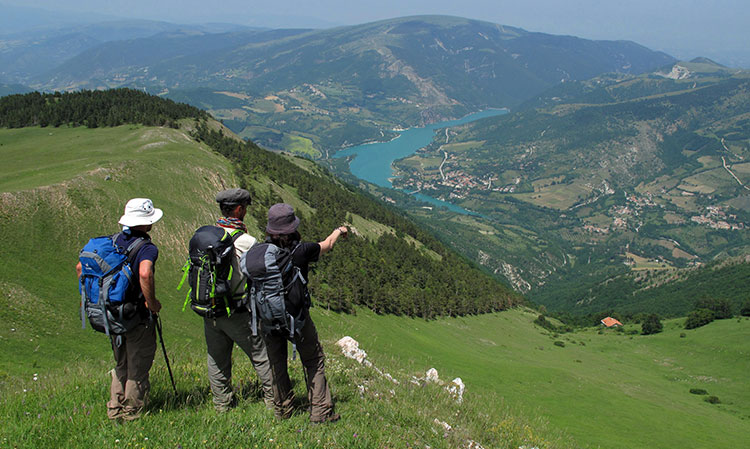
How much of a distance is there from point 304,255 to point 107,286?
2.91 metres

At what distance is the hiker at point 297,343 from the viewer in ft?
20.8

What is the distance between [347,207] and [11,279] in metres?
86.4

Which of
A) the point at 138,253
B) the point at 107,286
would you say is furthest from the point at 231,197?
the point at 107,286

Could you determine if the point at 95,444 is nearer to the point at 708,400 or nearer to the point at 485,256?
the point at 708,400

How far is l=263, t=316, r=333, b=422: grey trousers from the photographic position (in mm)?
6641

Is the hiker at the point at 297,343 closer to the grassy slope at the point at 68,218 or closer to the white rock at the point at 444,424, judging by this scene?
the white rock at the point at 444,424

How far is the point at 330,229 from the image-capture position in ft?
229

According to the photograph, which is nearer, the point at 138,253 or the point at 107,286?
the point at 107,286

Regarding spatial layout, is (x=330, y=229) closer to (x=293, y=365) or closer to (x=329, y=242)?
(x=293, y=365)

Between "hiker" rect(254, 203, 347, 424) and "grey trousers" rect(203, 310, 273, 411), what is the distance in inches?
7.9

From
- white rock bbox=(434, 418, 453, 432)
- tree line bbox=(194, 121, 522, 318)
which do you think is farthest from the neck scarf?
tree line bbox=(194, 121, 522, 318)

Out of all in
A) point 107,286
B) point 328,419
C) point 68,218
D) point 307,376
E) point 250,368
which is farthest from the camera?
point 68,218

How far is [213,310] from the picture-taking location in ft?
20.7

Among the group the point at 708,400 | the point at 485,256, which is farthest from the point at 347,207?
the point at 485,256
